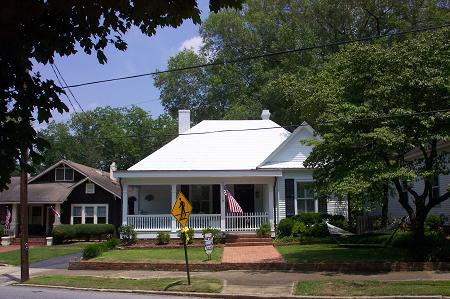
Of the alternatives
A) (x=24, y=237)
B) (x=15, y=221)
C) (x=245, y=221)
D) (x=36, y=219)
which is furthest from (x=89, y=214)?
(x=24, y=237)

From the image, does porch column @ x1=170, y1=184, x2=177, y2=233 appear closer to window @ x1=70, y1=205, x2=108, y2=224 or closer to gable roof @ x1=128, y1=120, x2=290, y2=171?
gable roof @ x1=128, y1=120, x2=290, y2=171

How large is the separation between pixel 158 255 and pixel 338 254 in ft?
24.4

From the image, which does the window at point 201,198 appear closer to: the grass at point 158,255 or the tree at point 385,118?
the grass at point 158,255

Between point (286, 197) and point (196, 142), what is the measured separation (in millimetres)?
6772

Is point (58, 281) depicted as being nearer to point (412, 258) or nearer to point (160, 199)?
point (412, 258)

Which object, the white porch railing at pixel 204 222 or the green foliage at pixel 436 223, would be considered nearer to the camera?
the green foliage at pixel 436 223

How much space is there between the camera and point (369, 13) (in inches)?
1806

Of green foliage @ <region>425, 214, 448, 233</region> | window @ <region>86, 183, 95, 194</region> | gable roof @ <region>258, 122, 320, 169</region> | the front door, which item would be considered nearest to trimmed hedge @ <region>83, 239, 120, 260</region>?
the front door

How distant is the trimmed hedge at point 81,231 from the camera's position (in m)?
37.2

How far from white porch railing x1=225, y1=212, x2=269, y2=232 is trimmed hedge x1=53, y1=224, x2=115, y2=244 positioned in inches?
528

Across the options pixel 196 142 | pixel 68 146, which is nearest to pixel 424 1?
pixel 196 142

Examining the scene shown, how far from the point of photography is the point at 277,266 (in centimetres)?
1934

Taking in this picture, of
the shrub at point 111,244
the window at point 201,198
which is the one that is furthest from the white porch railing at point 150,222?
the window at point 201,198

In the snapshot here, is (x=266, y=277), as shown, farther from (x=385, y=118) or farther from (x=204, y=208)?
(x=204, y=208)
